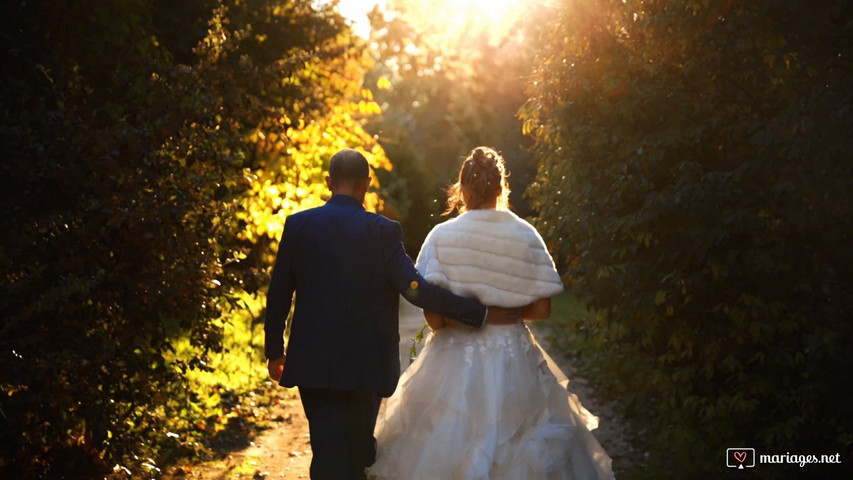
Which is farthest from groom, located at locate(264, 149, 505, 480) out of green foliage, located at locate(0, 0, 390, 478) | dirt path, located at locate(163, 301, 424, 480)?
dirt path, located at locate(163, 301, 424, 480)

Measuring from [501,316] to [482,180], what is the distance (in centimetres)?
80

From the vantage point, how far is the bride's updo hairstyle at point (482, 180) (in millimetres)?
5586

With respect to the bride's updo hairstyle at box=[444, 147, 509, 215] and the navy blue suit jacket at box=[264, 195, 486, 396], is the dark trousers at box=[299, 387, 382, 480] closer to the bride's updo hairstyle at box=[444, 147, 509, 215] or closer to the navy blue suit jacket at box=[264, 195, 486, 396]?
the navy blue suit jacket at box=[264, 195, 486, 396]

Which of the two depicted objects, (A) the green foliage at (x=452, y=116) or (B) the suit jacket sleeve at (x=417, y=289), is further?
(A) the green foliage at (x=452, y=116)

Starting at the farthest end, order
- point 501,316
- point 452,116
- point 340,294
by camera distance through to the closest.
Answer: point 452,116 → point 501,316 → point 340,294

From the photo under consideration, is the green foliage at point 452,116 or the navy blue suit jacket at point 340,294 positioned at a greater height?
the green foliage at point 452,116

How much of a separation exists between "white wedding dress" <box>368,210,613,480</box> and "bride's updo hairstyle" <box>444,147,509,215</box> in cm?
9

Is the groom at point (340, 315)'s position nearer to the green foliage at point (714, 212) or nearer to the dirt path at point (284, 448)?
the dirt path at point (284, 448)

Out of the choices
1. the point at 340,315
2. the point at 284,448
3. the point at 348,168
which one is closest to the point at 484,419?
the point at 340,315

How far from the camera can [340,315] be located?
5.05 m

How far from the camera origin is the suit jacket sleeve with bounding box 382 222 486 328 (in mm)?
5133

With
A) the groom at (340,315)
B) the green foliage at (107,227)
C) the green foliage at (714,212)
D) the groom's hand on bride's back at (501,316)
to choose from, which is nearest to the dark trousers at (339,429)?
the groom at (340,315)

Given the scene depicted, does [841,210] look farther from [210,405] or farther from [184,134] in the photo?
[210,405]

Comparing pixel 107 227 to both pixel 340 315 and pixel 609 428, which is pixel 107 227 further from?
pixel 609 428
